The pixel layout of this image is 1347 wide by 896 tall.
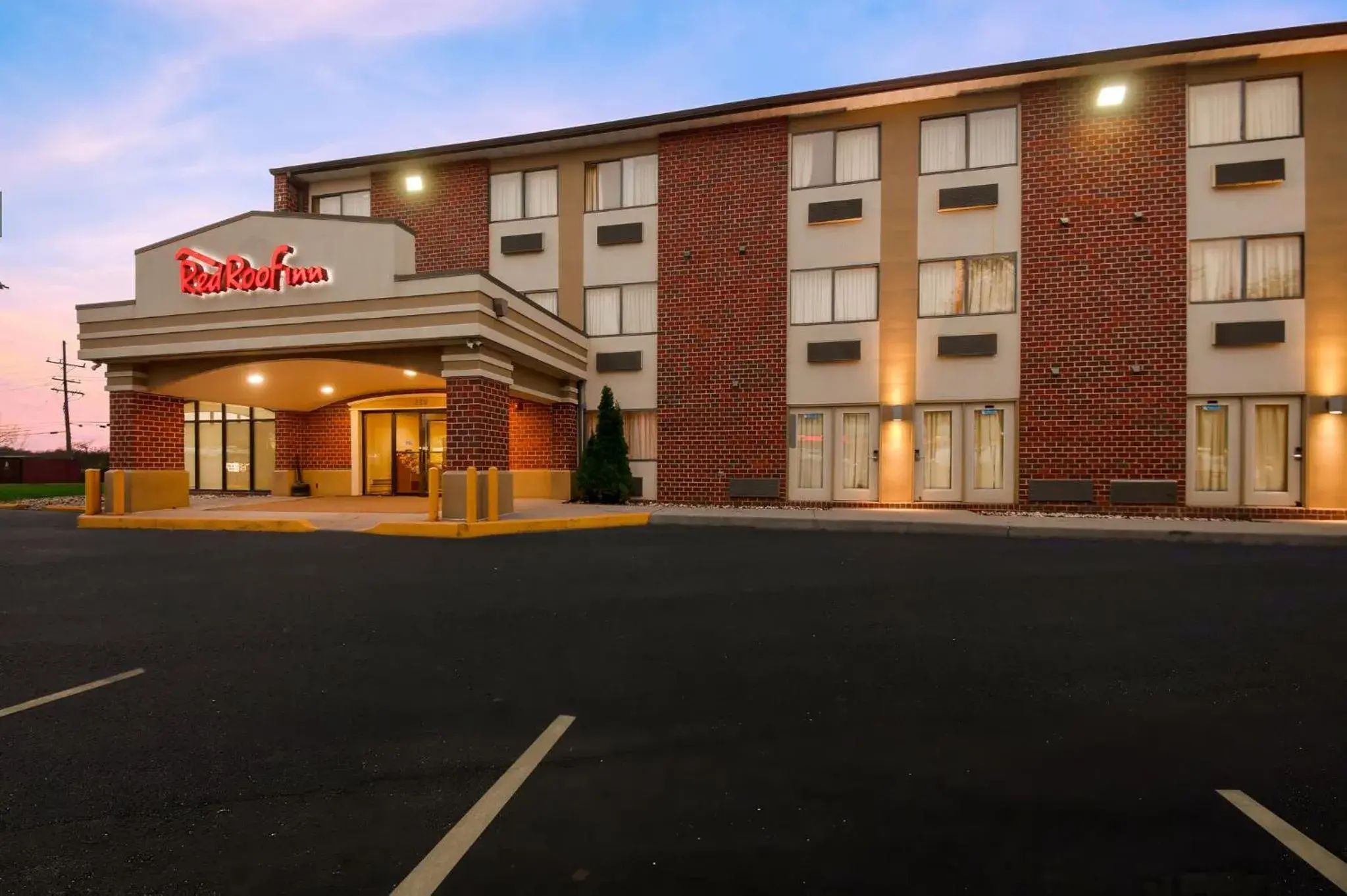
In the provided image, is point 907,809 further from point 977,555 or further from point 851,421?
point 851,421

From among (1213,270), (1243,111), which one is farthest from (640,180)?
(1243,111)

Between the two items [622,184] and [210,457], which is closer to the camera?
[622,184]

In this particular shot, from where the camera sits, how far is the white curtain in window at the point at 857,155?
608 inches

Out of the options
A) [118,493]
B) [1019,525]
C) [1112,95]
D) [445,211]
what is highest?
[1112,95]

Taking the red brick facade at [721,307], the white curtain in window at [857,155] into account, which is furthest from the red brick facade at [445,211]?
the white curtain in window at [857,155]

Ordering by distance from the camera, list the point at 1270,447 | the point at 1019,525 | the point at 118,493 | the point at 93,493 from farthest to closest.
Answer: the point at 1270,447 → the point at 118,493 → the point at 93,493 → the point at 1019,525

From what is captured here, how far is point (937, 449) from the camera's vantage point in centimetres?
1502

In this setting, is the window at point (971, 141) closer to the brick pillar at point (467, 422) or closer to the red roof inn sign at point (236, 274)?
the brick pillar at point (467, 422)

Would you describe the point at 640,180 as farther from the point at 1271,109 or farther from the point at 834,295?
the point at 1271,109

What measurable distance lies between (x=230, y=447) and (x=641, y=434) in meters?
15.6

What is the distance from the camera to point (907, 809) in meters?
2.41

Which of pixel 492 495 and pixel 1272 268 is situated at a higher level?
pixel 1272 268

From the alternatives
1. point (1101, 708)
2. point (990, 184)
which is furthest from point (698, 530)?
point (990, 184)

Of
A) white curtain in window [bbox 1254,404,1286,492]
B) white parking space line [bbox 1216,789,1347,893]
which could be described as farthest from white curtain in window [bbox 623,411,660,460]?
white parking space line [bbox 1216,789,1347,893]
